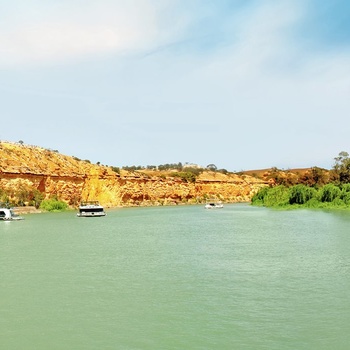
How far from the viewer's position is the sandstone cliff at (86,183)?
6250 cm

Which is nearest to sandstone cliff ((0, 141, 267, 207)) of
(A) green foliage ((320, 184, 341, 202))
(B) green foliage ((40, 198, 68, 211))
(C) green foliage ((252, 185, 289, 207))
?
(B) green foliage ((40, 198, 68, 211))

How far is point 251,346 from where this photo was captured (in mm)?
9000

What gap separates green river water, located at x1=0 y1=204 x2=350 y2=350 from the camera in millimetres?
9570

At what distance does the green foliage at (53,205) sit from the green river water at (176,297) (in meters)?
39.1

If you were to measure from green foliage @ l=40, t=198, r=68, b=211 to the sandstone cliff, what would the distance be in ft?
5.90

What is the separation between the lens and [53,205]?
6297 centimetres

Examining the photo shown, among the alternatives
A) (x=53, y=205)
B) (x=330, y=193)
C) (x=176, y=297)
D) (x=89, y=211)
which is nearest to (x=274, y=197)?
(x=330, y=193)

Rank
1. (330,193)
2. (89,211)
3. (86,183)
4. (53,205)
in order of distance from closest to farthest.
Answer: (89,211) < (330,193) < (53,205) < (86,183)

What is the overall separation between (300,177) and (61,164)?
130 feet

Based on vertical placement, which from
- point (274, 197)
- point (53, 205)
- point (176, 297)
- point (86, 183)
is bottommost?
point (176, 297)

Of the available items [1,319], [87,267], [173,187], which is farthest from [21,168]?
[1,319]

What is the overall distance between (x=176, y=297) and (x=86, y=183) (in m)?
63.4

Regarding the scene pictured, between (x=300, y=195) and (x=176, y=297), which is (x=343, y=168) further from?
(x=176, y=297)

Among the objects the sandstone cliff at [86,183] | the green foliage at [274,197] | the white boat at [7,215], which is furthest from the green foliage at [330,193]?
the white boat at [7,215]
